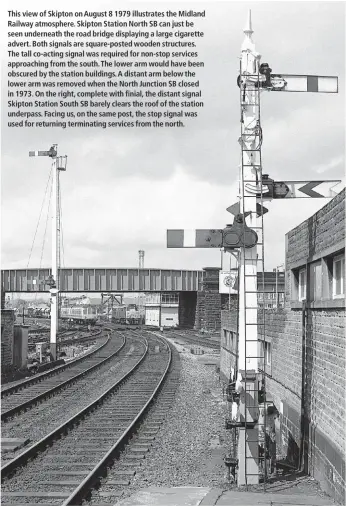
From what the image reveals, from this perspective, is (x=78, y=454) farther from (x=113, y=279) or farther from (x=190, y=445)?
(x=113, y=279)

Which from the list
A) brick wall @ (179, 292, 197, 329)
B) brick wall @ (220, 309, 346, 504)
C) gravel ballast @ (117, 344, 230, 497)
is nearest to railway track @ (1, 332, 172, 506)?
gravel ballast @ (117, 344, 230, 497)

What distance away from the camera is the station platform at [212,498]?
6312mm

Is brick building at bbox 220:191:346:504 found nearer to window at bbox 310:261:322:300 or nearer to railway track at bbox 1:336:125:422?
window at bbox 310:261:322:300

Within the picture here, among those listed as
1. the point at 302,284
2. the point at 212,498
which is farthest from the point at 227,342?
the point at 212,498

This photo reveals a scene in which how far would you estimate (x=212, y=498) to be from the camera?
6.56 m

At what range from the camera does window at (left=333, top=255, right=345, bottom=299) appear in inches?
285

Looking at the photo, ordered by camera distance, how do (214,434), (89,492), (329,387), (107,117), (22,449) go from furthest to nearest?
(214,434), (22,449), (107,117), (89,492), (329,387)

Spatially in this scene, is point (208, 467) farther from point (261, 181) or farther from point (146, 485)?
point (261, 181)

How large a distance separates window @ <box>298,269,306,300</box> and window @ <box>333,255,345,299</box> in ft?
6.20

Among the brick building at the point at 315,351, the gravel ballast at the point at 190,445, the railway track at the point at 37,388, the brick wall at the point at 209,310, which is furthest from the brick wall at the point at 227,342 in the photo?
the brick wall at the point at 209,310

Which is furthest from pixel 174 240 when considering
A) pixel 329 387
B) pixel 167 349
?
pixel 167 349

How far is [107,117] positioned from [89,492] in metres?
4.46

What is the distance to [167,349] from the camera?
32.5 metres

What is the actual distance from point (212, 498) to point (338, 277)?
9.13 ft
